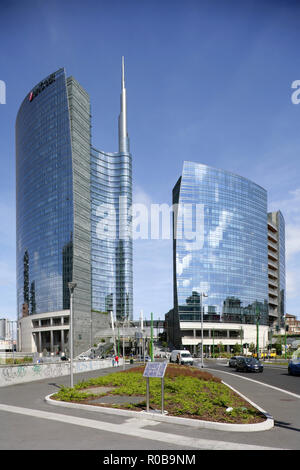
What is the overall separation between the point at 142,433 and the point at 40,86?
512ft

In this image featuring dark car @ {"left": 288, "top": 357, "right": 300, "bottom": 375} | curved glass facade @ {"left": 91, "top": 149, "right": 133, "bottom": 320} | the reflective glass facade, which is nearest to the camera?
dark car @ {"left": 288, "top": 357, "right": 300, "bottom": 375}

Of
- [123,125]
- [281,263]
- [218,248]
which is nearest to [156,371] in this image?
[218,248]

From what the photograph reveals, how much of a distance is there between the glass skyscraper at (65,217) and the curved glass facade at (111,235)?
369mm

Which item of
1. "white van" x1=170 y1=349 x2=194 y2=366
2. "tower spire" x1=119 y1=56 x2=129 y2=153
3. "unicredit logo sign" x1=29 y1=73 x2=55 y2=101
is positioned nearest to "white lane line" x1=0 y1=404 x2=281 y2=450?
"white van" x1=170 y1=349 x2=194 y2=366

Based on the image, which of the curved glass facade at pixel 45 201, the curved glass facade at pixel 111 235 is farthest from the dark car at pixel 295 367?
the curved glass facade at pixel 111 235

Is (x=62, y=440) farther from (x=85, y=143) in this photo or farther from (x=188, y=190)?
(x=85, y=143)

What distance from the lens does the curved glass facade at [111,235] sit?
154125 mm

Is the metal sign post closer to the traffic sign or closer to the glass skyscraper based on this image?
the traffic sign

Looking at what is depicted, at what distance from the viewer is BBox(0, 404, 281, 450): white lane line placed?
9.64 m

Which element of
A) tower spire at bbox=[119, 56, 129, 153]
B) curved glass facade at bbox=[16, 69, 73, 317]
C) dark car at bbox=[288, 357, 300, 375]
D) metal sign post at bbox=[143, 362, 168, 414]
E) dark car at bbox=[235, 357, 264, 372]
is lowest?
dark car at bbox=[235, 357, 264, 372]

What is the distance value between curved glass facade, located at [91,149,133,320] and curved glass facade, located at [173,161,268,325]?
2699 cm

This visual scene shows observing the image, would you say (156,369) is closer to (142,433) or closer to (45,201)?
(142,433)

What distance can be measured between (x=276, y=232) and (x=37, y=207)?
94907 mm

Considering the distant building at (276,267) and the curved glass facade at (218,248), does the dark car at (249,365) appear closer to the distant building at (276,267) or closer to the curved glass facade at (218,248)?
the curved glass facade at (218,248)
